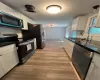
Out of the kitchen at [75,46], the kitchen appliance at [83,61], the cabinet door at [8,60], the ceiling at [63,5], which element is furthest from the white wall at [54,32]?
the kitchen appliance at [83,61]

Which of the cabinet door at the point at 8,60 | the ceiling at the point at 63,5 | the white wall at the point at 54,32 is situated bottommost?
the cabinet door at the point at 8,60

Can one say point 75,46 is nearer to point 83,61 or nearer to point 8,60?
point 83,61

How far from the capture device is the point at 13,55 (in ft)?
6.73

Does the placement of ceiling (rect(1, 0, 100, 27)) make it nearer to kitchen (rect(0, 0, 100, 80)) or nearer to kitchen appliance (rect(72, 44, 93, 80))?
kitchen (rect(0, 0, 100, 80))

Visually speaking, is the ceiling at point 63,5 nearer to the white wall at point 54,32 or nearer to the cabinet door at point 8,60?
the cabinet door at point 8,60

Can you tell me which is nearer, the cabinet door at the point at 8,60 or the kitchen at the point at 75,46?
the kitchen at the point at 75,46

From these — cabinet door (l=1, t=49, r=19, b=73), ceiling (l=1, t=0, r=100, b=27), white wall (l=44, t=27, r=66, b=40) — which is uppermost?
ceiling (l=1, t=0, r=100, b=27)

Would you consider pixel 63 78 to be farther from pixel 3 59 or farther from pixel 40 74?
pixel 3 59

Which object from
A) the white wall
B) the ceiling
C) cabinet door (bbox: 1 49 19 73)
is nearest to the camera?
cabinet door (bbox: 1 49 19 73)

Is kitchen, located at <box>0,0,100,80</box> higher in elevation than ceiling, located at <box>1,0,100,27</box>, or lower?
lower

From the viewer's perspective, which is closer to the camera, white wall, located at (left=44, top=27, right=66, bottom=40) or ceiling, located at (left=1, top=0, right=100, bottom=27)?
ceiling, located at (left=1, top=0, right=100, bottom=27)

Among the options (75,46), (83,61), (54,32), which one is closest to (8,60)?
(83,61)

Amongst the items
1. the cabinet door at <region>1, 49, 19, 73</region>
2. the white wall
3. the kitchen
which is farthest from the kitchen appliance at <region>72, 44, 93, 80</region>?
the white wall

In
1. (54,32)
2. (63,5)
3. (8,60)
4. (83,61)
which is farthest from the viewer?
(54,32)
